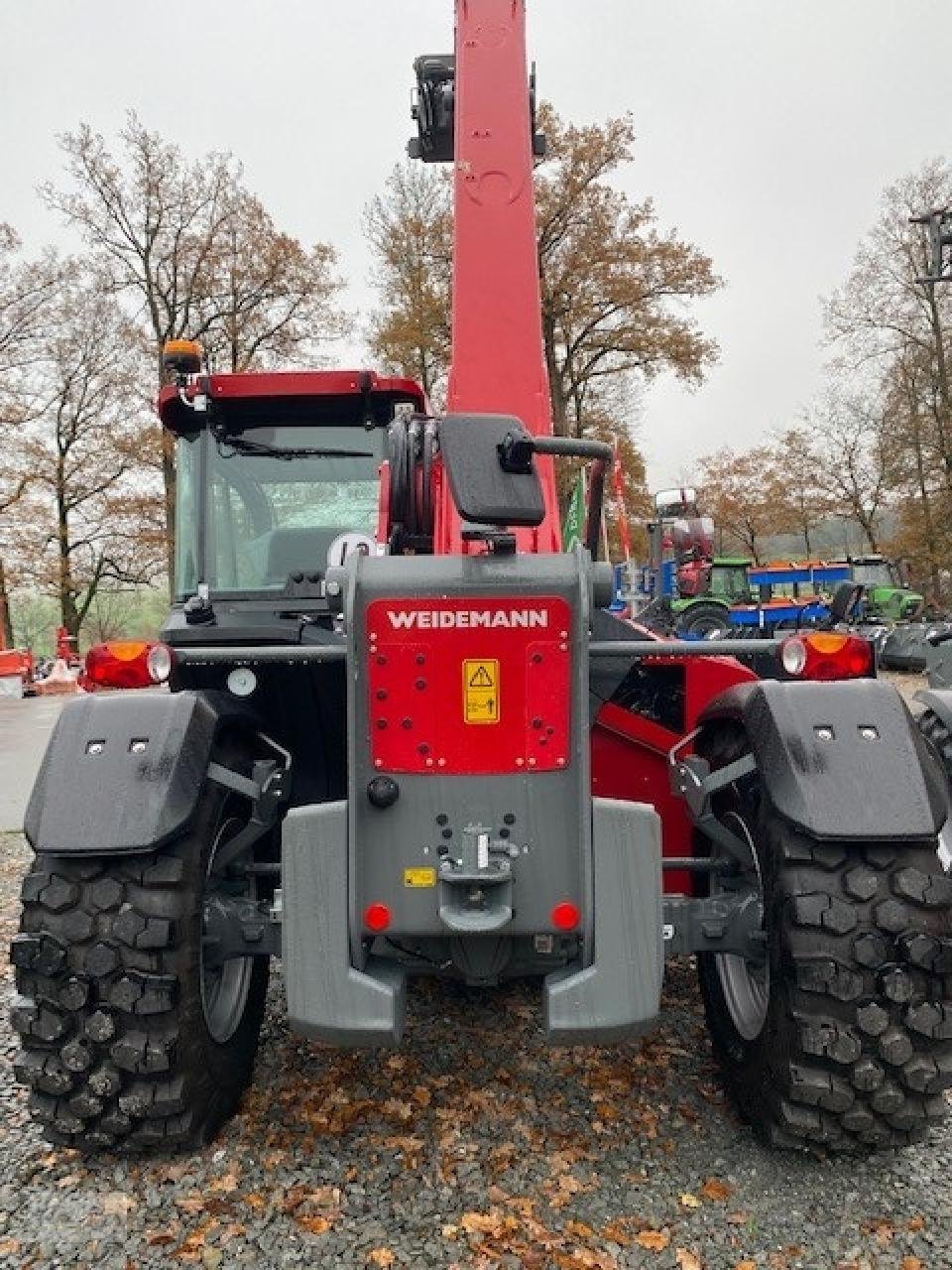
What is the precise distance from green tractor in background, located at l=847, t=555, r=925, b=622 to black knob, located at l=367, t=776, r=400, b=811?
76.7 ft

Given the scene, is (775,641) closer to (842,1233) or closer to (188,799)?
(842,1233)

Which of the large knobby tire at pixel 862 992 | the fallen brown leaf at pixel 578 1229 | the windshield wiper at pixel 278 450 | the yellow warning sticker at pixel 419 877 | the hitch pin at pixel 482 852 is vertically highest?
the windshield wiper at pixel 278 450

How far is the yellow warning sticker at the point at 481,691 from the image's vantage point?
2375 mm

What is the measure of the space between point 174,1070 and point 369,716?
104 cm

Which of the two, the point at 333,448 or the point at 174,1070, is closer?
the point at 174,1070

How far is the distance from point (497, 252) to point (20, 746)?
10908mm

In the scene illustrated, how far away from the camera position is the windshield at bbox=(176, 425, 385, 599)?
4.03 m

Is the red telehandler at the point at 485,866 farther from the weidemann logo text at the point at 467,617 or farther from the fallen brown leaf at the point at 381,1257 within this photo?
the fallen brown leaf at the point at 381,1257

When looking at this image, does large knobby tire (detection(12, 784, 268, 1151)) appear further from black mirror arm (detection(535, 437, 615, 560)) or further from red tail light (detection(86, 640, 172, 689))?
black mirror arm (detection(535, 437, 615, 560))

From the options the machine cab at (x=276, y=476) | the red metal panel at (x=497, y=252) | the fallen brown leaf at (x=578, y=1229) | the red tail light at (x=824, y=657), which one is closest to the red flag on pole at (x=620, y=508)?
the red metal panel at (x=497, y=252)

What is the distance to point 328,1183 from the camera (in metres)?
2.50

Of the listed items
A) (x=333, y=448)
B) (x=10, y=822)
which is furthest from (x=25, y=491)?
(x=333, y=448)

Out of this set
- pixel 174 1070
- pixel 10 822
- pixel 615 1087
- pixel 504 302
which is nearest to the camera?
pixel 174 1070

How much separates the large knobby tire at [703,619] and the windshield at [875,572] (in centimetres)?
735
